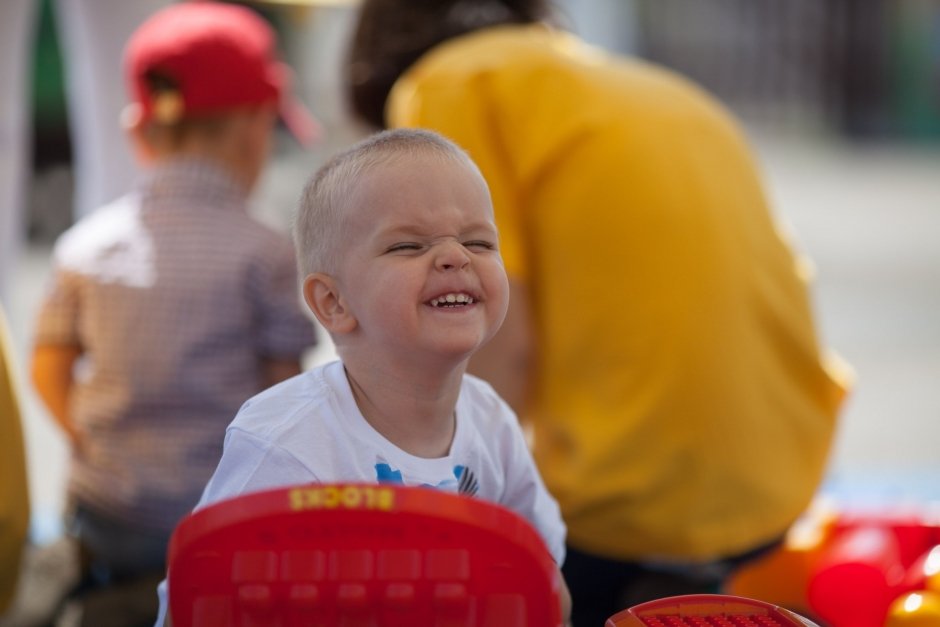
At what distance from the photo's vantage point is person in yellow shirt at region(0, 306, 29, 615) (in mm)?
1619

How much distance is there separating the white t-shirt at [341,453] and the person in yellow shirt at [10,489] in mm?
513

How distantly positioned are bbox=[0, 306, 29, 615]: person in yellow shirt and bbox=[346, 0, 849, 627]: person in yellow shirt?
0.60 meters

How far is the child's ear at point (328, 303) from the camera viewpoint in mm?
1253

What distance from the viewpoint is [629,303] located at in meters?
1.74

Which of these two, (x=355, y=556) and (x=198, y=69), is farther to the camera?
(x=198, y=69)

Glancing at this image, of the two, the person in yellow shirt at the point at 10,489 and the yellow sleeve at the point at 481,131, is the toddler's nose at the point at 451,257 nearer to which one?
the yellow sleeve at the point at 481,131

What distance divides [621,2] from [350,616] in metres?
17.9

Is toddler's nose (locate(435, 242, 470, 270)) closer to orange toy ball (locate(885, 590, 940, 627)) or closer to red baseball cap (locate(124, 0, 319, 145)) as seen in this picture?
orange toy ball (locate(885, 590, 940, 627))

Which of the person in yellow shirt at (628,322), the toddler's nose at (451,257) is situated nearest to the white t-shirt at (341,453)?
the toddler's nose at (451,257)

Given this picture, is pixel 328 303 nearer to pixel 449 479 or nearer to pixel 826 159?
pixel 449 479

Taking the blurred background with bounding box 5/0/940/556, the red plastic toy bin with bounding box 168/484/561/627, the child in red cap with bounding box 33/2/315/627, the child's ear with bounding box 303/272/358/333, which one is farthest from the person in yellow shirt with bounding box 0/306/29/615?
the red plastic toy bin with bounding box 168/484/561/627

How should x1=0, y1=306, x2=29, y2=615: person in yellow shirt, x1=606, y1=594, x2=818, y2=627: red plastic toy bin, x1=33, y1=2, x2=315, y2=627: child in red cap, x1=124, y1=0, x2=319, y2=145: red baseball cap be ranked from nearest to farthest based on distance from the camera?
x1=606, y1=594, x2=818, y2=627: red plastic toy bin < x1=0, y1=306, x2=29, y2=615: person in yellow shirt < x1=33, y1=2, x2=315, y2=627: child in red cap < x1=124, y1=0, x2=319, y2=145: red baseball cap

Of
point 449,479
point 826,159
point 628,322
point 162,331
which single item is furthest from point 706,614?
point 826,159

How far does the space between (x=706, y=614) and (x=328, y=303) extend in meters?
0.45
